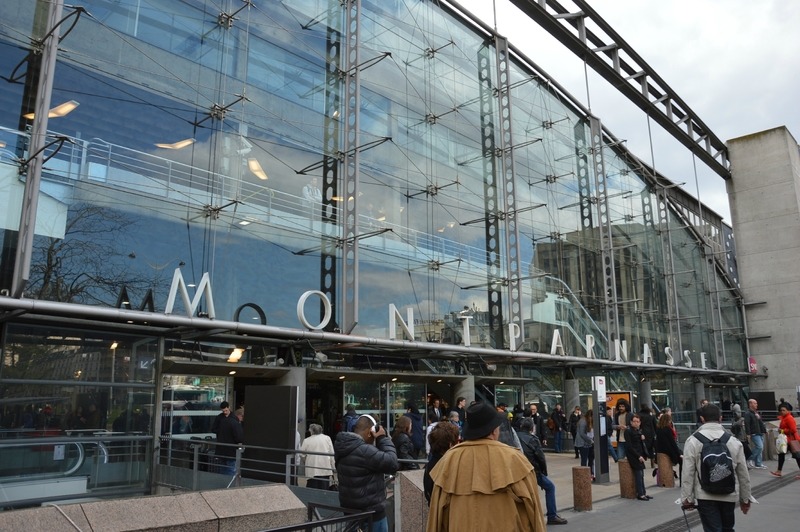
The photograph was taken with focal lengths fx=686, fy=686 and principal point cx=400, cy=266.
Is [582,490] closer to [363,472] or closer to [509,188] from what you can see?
[363,472]

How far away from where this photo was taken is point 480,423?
4.07 metres

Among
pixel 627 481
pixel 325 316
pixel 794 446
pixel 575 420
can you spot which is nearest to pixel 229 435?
pixel 325 316

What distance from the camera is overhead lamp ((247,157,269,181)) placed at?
635 inches

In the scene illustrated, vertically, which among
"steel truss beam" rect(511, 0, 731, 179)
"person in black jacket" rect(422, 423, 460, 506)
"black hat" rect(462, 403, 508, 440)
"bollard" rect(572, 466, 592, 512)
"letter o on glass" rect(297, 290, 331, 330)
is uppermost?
"steel truss beam" rect(511, 0, 731, 179)

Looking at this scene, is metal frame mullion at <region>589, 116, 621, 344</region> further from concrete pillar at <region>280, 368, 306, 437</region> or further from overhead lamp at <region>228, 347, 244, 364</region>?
overhead lamp at <region>228, 347, 244, 364</region>

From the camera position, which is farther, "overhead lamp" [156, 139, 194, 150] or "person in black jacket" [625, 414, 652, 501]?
"overhead lamp" [156, 139, 194, 150]

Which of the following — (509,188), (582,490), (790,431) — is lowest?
(582,490)

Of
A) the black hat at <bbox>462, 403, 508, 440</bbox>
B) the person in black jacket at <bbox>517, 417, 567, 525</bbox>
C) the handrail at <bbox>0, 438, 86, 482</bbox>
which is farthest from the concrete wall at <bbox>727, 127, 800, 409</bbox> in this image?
the black hat at <bbox>462, 403, 508, 440</bbox>

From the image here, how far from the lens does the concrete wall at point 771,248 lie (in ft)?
132

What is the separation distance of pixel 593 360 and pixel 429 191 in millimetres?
8850

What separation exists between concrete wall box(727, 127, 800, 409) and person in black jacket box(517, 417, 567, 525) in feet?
115

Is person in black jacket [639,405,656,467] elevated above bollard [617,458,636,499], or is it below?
above

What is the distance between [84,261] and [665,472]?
490 inches

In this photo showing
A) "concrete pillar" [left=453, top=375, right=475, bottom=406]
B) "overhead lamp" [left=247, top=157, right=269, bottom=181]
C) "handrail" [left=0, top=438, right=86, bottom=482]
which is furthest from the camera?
"concrete pillar" [left=453, top=375, right=475, bottom=406]
